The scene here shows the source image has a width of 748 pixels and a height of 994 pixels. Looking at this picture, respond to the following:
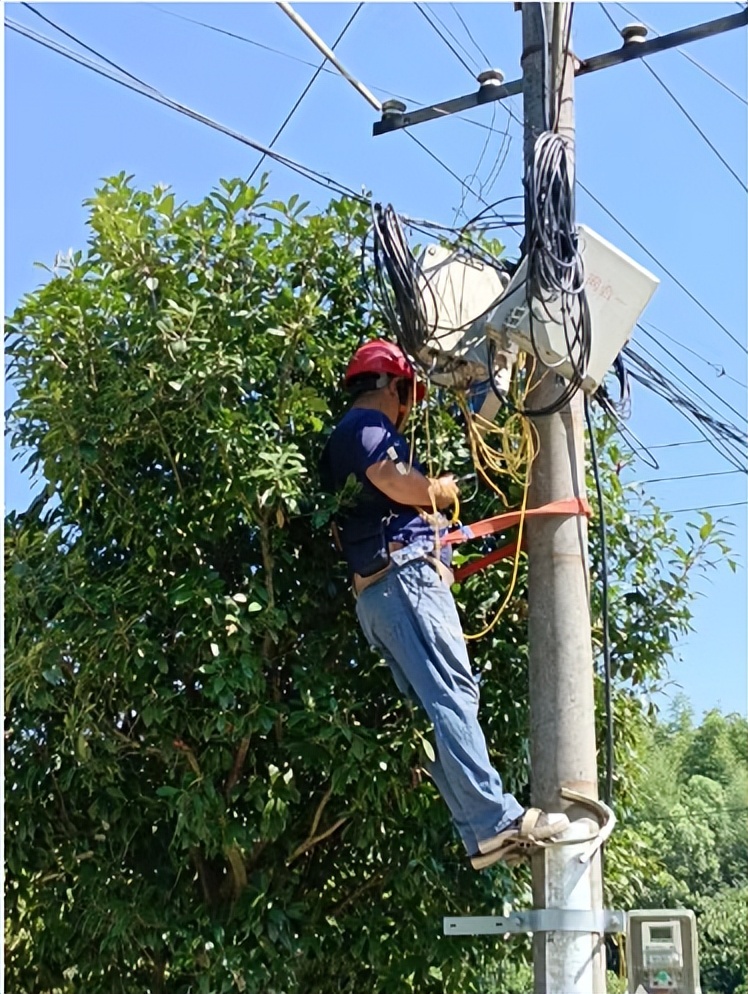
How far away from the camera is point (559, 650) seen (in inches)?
181

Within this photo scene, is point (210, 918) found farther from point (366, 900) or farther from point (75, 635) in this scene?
point (75, 635)

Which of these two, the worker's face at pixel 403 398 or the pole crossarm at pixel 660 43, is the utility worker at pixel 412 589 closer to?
the worker's face at pixel 403 398

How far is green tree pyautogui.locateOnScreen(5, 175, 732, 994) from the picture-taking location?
15.6 feet

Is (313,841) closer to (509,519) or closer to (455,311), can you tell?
(509,519)

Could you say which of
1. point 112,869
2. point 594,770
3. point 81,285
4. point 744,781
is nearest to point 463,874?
point 594,770

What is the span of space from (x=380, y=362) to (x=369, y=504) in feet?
1.87

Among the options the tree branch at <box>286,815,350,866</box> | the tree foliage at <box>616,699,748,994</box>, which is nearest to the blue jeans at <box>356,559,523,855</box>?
the tree branch at <box>286,815,350,866</box>

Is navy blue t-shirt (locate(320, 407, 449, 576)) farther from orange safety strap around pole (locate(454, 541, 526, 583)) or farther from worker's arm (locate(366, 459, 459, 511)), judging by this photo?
orange safety strap around pole (locate(454, 541, 526, 583))

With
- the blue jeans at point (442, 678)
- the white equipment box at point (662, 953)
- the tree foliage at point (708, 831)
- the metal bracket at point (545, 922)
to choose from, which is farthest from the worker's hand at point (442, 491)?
the tree foliage at point (708, 831)

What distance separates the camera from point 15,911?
18.0 ft

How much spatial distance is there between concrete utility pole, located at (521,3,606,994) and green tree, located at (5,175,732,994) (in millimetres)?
581

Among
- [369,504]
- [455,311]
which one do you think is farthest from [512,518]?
[455,311]

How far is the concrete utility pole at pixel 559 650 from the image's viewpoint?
431 cm

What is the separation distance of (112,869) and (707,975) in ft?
71.8
